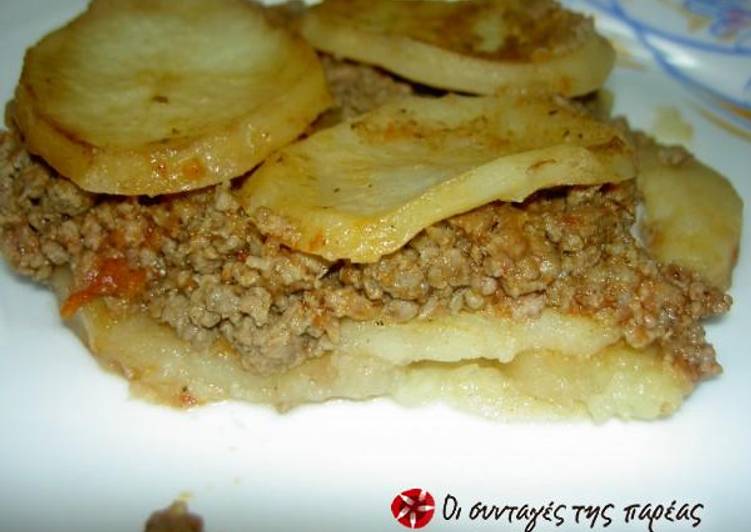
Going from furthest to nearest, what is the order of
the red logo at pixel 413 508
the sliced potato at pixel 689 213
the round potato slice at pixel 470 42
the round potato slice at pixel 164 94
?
the round potato slice at pixel 470 42 → the sliced potato at pixel 689 213 → the round potato slice at pixel 164 94 → the red logo at pixel 413 508

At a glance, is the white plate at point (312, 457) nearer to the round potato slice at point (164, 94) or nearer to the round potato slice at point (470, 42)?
the round potato slice at point (164, 94)

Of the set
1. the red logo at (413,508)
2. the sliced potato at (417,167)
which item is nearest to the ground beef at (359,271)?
the sliced potato at (417,167)

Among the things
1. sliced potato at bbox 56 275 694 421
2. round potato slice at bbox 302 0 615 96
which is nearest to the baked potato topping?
sliced potato at bbox 56 275 694 421

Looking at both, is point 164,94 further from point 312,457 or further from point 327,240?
point 312,457

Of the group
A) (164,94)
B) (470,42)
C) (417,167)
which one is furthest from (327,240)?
(470,42)

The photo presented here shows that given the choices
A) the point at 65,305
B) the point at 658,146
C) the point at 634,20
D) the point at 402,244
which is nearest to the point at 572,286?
the point at 402,244
